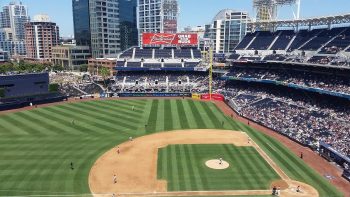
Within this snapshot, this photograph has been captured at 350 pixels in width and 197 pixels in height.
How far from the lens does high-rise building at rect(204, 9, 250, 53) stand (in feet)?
586

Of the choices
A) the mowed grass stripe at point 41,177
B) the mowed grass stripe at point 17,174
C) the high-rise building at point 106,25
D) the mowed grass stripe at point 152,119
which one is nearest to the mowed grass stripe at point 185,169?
the mowed grass stripe at point 152,119

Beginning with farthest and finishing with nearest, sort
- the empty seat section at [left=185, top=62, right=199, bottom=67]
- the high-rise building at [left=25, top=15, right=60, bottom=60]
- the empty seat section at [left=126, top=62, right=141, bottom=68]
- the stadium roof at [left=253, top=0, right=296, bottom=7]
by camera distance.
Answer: the high-rise building at [left=25, top=15, right=60, bottom=60], the empty seat section at [left=185, top=62, right=199, bottom=67], the empty seat section at [left=126, top=62, right=141, bottom=68], the stadium roof at [left=253, top=0, right=296, bottom=7]

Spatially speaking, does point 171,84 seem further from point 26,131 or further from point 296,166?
point 296,166

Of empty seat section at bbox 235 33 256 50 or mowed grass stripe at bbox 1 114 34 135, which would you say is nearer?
mowed grass stripe at bbox 1 114 34 135

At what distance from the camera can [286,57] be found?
7000 cm

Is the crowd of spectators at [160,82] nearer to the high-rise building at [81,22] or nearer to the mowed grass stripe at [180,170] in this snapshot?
the mowed grass stripe at [180,170]

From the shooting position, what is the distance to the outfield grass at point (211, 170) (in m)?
31.4

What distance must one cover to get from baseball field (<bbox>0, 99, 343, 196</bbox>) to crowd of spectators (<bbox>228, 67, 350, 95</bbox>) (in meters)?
16.5

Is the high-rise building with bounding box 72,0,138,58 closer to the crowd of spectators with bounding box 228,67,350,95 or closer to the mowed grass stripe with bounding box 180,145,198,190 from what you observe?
the crowd of spectators with bounding box 228,67,350,95

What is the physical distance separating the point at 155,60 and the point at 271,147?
196 feet

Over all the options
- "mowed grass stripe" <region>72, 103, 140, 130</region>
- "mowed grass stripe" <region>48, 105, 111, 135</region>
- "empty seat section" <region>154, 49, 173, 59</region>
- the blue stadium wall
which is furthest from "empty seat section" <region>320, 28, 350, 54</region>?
the blue stadium wall

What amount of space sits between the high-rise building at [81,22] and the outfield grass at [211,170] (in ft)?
459

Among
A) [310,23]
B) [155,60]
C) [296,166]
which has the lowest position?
[296,166]

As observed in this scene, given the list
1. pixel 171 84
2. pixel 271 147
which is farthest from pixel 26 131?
pixel 171 84
